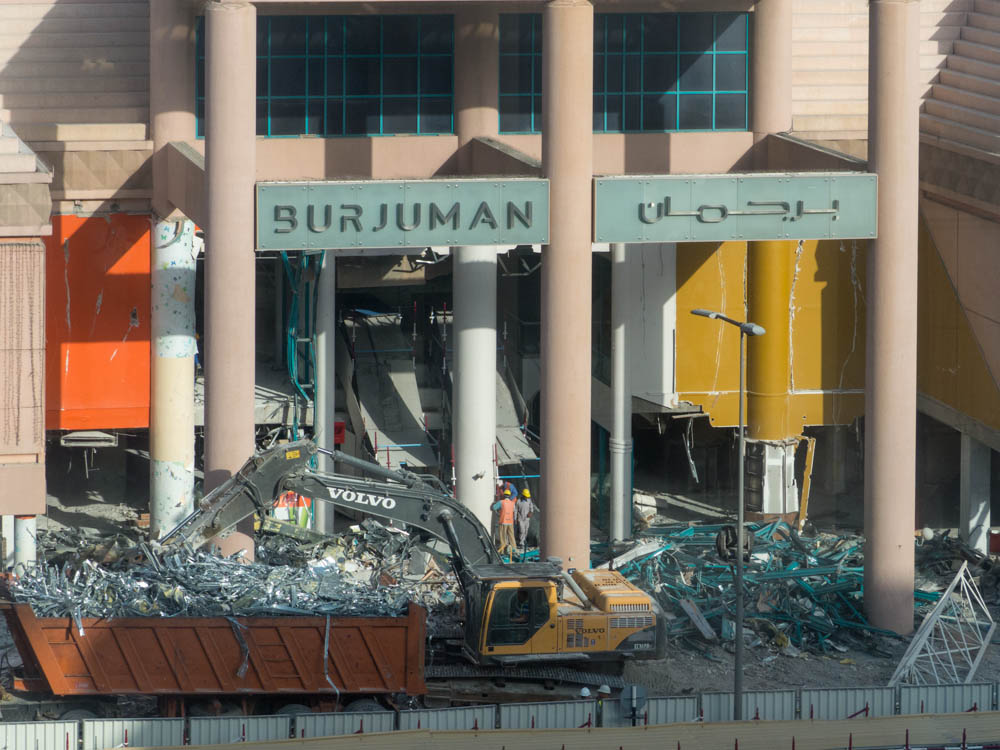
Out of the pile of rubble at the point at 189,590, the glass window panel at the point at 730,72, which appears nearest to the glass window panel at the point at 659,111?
the glass window panel at the point at 730,72

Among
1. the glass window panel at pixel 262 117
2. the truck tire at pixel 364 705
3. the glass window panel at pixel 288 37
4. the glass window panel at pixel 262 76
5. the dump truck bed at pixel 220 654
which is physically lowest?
the truck tire at pixel 364 705

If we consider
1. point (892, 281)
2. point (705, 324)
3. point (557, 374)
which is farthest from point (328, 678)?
point (705, 324)

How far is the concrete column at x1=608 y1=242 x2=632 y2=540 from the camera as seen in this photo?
3991 cm

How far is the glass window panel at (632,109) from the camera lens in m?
38.8

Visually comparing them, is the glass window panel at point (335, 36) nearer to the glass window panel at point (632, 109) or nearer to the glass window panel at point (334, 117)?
the glass window panel at point (334, 117)

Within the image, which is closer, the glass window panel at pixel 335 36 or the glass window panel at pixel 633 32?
the glass window panel at pixel 335 36

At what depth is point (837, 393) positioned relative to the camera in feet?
140

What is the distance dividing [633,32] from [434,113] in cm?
460

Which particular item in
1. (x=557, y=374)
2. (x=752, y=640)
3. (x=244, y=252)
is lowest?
(x=752, y=640)

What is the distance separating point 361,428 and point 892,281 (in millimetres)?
13644

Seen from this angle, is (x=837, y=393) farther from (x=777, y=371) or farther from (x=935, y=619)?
(x=935, y=619)

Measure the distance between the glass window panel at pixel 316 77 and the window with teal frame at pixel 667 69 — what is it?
3.91 meters

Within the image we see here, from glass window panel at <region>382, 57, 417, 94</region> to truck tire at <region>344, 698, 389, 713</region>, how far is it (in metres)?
14.9

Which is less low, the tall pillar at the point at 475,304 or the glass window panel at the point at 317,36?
the glass window panel at the point at 317,36
